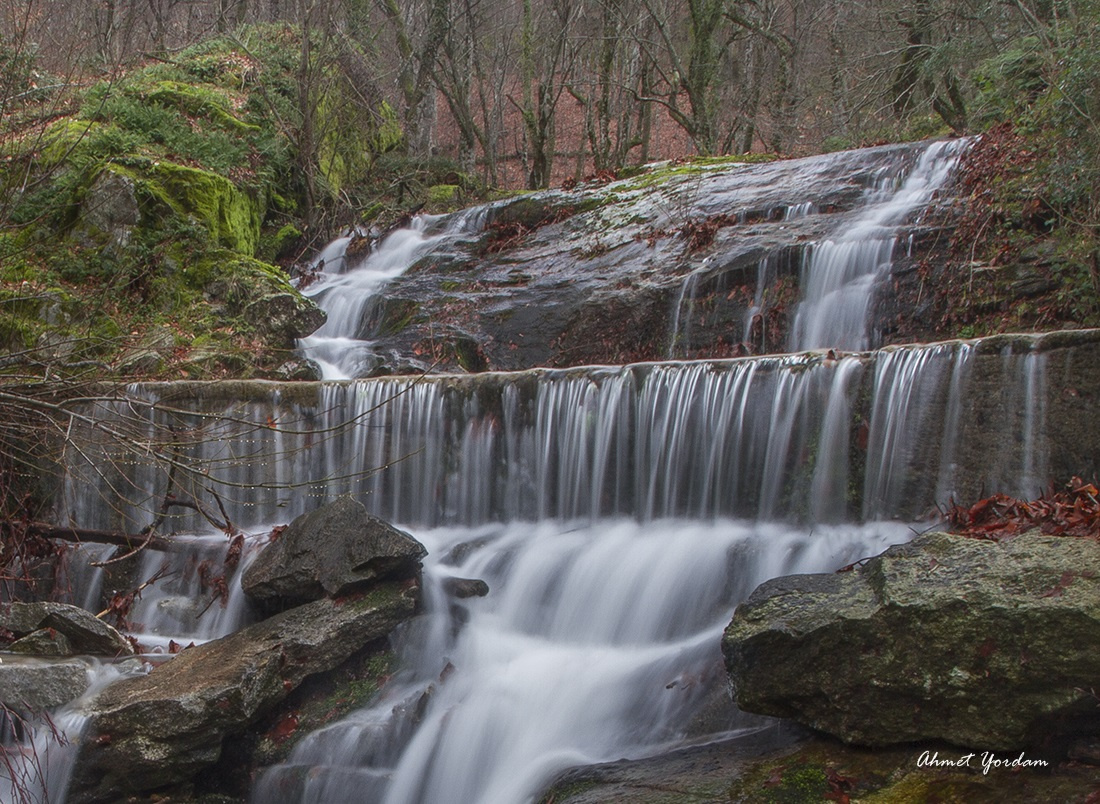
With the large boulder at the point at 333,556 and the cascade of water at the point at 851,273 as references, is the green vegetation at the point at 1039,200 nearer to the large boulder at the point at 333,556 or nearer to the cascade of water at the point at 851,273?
the cascade of water at the point at 851,273

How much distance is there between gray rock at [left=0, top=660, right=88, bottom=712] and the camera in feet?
17.3

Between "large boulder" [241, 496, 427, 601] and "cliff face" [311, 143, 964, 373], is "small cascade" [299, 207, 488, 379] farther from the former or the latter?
"large boulder" [241, 496, 427, 601]

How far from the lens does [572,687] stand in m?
5.44

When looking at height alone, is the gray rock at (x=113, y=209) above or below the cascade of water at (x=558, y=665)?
above

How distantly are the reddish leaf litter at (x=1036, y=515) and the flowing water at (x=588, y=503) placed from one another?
365 millimetres

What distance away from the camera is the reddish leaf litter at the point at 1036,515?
171 inches

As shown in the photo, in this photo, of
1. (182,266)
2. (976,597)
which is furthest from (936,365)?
(182,266)

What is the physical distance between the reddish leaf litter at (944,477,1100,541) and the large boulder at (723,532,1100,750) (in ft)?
1.03

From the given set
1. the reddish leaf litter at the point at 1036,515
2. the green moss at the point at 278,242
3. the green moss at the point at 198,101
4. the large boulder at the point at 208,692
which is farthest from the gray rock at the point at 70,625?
the green moss at the point at 198,101

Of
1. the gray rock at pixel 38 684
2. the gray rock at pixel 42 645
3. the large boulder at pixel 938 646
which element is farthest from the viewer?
the gray rock at pixel 42 645

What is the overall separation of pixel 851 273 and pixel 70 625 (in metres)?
7.09

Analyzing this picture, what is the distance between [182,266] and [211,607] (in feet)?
19.4

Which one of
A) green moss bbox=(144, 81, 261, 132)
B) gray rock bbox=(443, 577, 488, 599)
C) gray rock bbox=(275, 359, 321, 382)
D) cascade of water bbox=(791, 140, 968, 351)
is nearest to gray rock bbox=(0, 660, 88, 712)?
gray rock bbox=(443, 577, 488, 599)

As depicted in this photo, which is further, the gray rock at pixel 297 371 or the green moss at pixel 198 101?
the green moss at pixel 198 101
